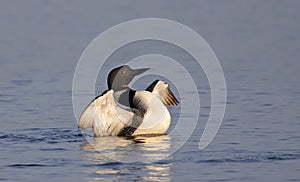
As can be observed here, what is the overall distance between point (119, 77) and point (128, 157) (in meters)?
2.55

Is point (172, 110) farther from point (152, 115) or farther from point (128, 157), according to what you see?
point (128, 157)

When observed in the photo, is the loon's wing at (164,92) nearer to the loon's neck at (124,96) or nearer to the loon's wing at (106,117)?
the loon's neck at (124,96)

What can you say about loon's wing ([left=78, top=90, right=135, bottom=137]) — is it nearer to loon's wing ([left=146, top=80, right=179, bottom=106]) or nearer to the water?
the water

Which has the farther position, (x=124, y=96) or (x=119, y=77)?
(x=124, y=96)

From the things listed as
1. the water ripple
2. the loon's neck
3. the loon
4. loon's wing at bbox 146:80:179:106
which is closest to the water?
the water ripple

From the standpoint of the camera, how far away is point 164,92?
49.0 feet

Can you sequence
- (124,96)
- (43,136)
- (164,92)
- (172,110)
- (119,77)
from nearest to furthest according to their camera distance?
(43,136), (119,77), (124,96), (164,92), (172,110)

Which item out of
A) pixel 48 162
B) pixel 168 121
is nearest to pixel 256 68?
pixel 168 121

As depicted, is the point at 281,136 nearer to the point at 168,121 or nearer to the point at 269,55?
the point at 168,121

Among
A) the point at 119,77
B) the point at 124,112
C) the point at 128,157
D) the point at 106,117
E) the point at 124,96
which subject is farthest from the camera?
the point at 124,96

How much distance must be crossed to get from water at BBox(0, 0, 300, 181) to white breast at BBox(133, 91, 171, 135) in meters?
0.34

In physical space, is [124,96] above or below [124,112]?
above

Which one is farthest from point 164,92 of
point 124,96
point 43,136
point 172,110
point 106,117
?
point 43,136

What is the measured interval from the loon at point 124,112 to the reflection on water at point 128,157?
0.17m
